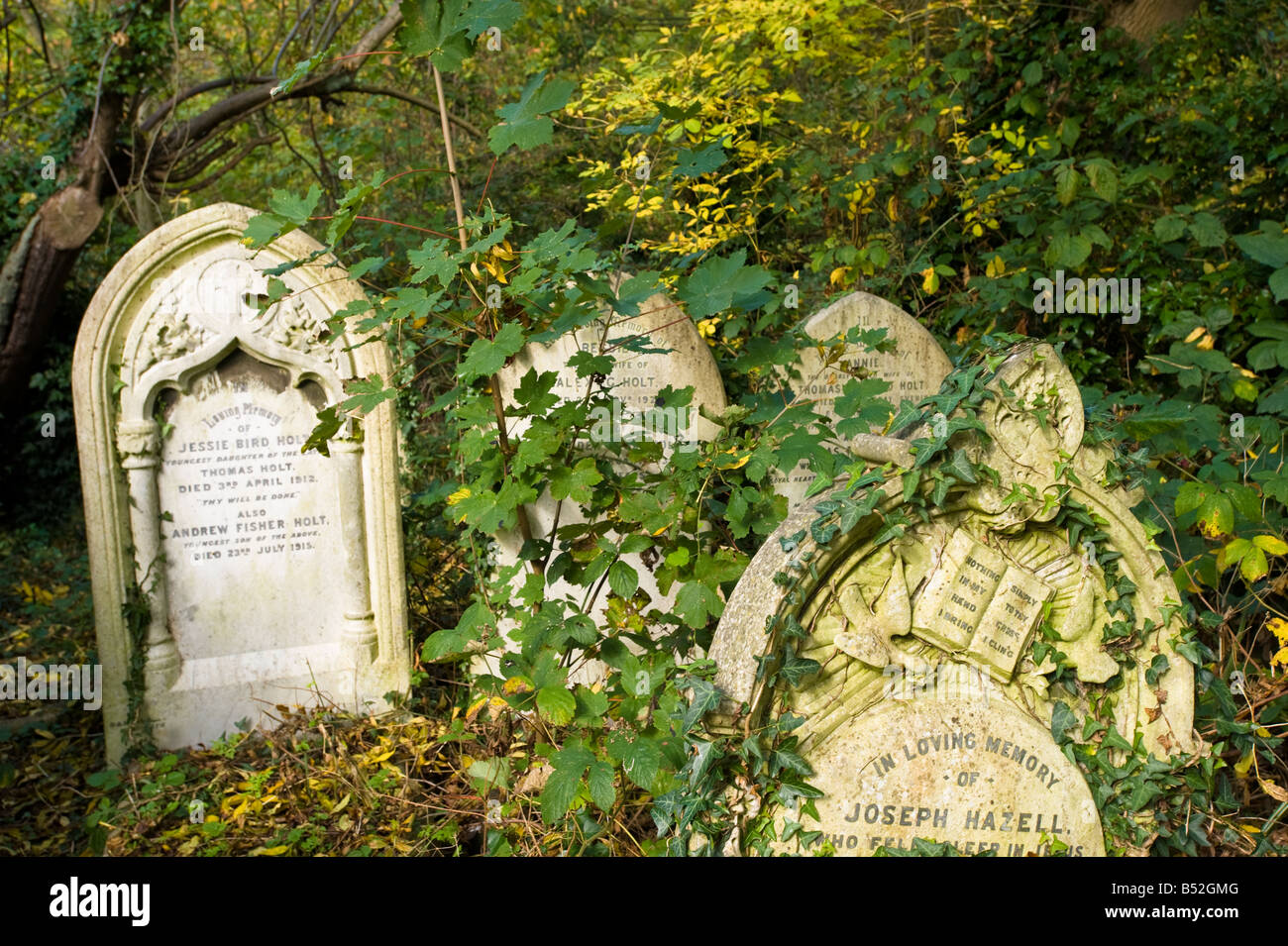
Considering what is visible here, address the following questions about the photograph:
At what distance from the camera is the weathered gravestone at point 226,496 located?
12.5ft

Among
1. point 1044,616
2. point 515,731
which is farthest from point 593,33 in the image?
point 1044,616

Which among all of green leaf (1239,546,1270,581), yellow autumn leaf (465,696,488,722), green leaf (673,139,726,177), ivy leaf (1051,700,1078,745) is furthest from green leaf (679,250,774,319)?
green leaf (1239,546,1270,581)

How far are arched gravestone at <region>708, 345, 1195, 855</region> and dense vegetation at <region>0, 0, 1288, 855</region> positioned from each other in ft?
0.40

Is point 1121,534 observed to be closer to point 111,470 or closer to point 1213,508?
point 1213,508

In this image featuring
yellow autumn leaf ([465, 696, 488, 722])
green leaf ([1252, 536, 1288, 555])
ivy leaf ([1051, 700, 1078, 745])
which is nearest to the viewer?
ivy leaf ([1051, 700, 1078, 745])

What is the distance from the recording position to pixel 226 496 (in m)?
4.04

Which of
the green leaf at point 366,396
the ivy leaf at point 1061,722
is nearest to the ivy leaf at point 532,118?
the green leaf at point 366,396

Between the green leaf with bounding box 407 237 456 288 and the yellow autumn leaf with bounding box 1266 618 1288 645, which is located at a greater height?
the green leaf with bounding box 407 237 456 288

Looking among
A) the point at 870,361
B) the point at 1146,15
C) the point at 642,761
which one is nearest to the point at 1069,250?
the point at 870,361

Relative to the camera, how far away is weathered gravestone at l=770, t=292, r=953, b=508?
15.0ft

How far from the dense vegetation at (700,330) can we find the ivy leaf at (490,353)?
0.06ft

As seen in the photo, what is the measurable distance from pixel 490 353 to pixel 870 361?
117 inches

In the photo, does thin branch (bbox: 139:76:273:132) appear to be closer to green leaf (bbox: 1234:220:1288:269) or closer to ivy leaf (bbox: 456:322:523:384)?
ivy leaf (bbox: 456:322:523:384)

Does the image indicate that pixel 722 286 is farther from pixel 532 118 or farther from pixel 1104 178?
pixel 1104 178
